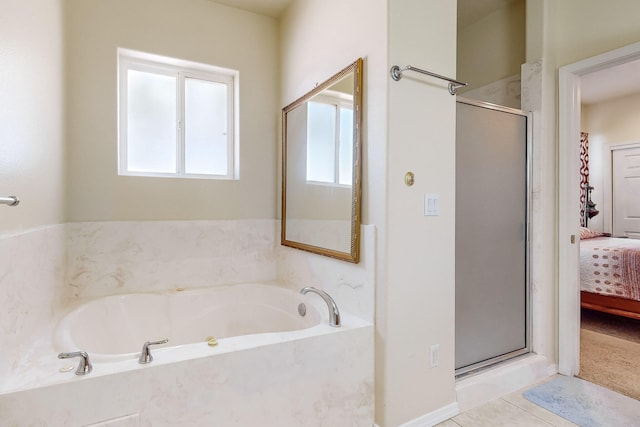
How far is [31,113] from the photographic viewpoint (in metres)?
1.53

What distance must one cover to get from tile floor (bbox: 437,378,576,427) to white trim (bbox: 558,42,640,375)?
633 millimetres

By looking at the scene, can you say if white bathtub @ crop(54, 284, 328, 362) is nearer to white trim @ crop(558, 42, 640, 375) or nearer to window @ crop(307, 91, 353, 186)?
window @ crop(307, 91, 353, 186)

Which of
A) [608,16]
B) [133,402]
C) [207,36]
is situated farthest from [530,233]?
[207,36]

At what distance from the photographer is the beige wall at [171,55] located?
2.20 metres

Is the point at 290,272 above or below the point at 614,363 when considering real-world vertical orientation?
above

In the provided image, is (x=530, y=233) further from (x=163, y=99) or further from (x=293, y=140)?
(x=163, y=99)

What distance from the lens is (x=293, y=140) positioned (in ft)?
8.46

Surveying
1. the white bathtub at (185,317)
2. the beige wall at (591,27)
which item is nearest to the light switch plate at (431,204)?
the white bathtub at (185,317)

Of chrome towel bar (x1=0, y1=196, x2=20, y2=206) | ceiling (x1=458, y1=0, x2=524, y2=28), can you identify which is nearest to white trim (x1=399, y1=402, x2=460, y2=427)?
chrome towel bar (x1=0, y1=196, x2=20, y2=206)

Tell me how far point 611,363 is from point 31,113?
393 cm

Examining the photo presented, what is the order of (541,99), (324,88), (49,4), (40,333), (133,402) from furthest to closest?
1. (541,99)
2. (324,88)
3. (49,4)
4. (40,333)
5. (133,402)

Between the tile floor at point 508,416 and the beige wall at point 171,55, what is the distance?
1920mm

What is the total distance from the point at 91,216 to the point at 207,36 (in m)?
1.54

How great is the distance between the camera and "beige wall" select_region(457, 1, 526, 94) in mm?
2717
